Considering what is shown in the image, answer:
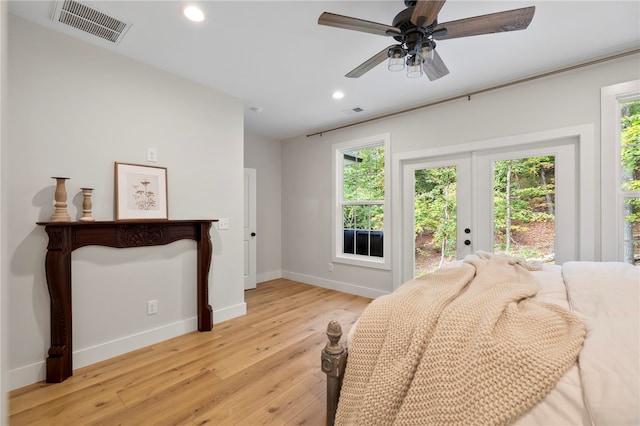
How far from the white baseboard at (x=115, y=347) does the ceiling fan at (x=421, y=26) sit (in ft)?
9.35

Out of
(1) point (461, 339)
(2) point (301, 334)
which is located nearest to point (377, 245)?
(2) point (301, 334)

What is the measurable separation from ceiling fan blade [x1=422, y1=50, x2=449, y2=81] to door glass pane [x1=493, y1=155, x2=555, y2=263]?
1.42 metres

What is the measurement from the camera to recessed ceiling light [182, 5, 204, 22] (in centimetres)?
184

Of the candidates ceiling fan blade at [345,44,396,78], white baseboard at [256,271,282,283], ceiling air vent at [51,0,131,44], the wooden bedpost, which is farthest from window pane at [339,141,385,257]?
ceiling air vent at [51,0,131,44]

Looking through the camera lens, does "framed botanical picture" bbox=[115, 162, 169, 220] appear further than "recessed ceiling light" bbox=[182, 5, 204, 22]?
Yes

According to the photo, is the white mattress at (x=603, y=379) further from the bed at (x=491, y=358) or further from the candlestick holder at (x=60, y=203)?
the candlestick holder at (x=60, y=203)

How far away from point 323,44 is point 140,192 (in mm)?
2037

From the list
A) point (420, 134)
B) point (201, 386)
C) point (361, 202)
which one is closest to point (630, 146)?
point (420, 134)

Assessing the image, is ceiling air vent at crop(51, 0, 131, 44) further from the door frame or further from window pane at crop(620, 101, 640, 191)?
window pane at crop(620, 101, 640, 191)

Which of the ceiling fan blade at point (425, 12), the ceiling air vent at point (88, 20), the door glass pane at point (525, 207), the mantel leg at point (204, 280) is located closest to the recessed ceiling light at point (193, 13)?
the ceiling air vent at point (88, 20)

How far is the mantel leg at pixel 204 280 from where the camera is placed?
9.17ft

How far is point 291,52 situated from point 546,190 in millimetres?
2790

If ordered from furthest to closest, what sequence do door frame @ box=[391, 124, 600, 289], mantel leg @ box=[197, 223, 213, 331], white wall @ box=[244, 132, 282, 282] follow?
white wall @ box=[244, 132, 282, 282] → mantel leg @ box=[197, 223, 213, 331] → door frame @ box=[391, 124, 600, 289]

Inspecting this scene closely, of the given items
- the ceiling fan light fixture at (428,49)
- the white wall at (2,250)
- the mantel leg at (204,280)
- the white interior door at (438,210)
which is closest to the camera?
the white wall at (2,250)
